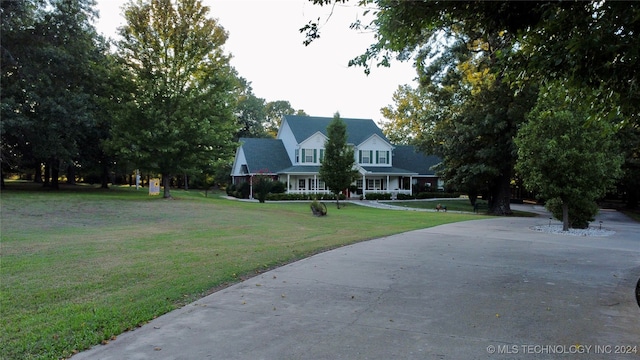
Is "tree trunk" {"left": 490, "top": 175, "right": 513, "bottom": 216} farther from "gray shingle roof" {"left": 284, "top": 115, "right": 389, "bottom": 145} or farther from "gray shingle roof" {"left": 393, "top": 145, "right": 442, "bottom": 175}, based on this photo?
"gray shingle roof" {"left": 393, "top": 145, "right": 442, "bottom": 175}

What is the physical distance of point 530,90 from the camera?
24000mm

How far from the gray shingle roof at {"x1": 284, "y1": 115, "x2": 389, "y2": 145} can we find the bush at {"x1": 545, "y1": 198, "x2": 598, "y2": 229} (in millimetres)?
26748

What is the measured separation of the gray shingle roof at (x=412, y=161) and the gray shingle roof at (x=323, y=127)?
12.8 feet

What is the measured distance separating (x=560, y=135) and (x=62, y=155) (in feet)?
Answer: 93.2

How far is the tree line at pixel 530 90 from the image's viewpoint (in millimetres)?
5621

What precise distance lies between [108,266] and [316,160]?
35.8 m

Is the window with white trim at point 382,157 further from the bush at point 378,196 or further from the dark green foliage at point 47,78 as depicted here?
the dark green foliage at point 47,78

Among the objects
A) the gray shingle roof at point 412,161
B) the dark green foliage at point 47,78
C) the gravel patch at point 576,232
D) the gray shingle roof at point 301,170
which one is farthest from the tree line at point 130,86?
the gray shingle roof at point 412,161

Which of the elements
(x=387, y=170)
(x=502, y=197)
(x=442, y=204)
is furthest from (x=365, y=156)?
(x=502, y=197)

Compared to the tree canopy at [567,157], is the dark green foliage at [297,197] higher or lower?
lower

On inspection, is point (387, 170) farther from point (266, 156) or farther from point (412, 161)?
point (266, 156)

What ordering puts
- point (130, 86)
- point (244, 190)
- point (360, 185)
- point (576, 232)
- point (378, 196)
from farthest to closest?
point (360, 185) < point (378, 196) < point (244, 190) < point (130, 86) < point (576, 232)

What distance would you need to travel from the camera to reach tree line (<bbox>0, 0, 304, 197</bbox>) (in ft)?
85.1

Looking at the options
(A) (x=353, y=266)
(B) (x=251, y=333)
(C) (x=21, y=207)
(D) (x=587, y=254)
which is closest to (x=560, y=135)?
(D) (x=587, y=254)
